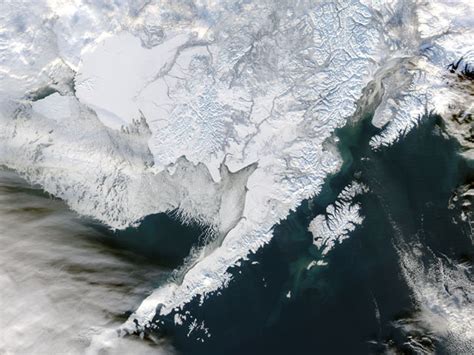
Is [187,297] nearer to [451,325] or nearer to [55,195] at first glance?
[55,195]

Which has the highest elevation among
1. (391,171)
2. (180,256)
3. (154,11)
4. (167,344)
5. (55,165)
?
(154,11)

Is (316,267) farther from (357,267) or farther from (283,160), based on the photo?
(283,160)

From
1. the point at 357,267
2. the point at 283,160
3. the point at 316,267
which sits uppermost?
the point at 283,160

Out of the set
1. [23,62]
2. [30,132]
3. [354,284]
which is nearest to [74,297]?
[30,132]

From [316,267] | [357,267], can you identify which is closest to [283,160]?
[316,267]
